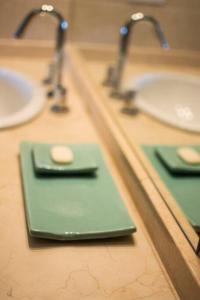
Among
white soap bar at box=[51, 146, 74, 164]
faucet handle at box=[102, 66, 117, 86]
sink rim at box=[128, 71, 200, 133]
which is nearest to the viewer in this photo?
white soap bar at box=[51, 146, 74, 164]

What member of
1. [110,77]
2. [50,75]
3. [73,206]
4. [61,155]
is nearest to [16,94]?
[50,75]

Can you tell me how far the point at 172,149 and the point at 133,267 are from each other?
0.33 m

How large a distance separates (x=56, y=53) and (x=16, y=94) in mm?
190

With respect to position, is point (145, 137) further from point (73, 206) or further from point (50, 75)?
point (50, 75)

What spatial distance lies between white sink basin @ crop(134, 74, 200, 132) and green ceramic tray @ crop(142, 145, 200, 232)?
15cm

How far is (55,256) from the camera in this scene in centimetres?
69

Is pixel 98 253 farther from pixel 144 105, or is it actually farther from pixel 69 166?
pixel 144 105

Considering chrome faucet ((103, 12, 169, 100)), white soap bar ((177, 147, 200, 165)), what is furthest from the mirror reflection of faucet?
white soap bar ((177, 147, 200, 165))

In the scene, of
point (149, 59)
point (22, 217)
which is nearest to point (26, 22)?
point (149, 59)

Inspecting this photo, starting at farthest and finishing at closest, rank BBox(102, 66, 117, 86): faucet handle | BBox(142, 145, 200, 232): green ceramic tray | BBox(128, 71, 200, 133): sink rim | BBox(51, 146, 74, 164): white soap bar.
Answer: BBox(102, 66, 117, 86): faucet handle
BBox(128, 71, 200, 133): sink rim
BBox(51, 146, 74, 164): white soap bar
BBox(142, 145, 200, 232): green ceramic tray

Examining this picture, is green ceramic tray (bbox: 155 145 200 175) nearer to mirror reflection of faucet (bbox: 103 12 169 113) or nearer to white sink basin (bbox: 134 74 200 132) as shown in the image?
white sink basin (bbox: 134 74 200 132)

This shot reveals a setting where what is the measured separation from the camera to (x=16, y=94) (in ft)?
4.10

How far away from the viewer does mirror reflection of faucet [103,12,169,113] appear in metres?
1.11

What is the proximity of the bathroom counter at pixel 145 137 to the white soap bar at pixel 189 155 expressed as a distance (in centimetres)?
4
